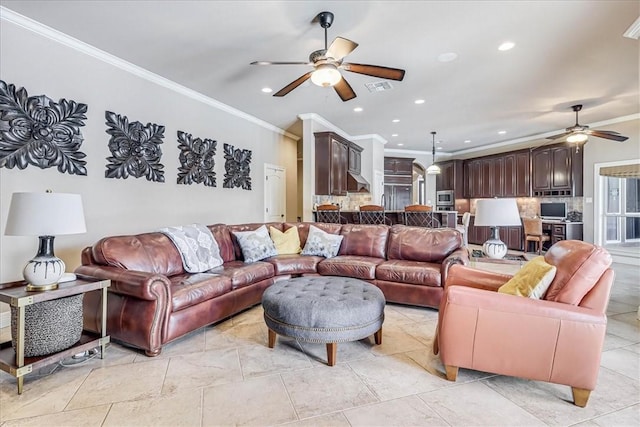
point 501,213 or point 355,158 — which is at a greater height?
point 355,158

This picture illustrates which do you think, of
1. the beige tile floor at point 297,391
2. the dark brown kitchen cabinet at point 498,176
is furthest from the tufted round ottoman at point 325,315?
the dark brown kitchen cabinet at point 498,176

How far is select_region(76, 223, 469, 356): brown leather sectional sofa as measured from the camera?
2.47 meters

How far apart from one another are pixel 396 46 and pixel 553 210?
6597 millimetres

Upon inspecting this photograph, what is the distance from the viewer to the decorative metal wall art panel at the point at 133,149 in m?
3.82

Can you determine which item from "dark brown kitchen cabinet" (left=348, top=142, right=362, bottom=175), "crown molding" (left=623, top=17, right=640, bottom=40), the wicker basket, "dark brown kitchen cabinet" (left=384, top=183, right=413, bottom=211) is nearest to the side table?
the wicker basket

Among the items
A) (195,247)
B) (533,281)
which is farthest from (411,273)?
(195,247)

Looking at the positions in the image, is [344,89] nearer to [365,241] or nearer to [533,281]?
[365,241]

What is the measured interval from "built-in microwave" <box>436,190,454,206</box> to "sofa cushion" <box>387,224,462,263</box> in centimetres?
618

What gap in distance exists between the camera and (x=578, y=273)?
189 cm

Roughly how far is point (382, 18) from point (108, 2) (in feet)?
8.07

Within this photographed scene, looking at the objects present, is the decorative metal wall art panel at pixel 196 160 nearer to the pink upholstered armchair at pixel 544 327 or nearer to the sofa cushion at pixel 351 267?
the sofa cushion at pixel 351 267

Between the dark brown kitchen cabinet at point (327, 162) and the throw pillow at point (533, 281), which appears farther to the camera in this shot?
the dark brown kitchen cabinet at point (327, 162)

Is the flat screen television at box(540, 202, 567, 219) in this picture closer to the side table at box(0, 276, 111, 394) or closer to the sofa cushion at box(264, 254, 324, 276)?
the sofa cushion at box(264, 254, 324, 276)

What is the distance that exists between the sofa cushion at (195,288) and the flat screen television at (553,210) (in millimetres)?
7960
